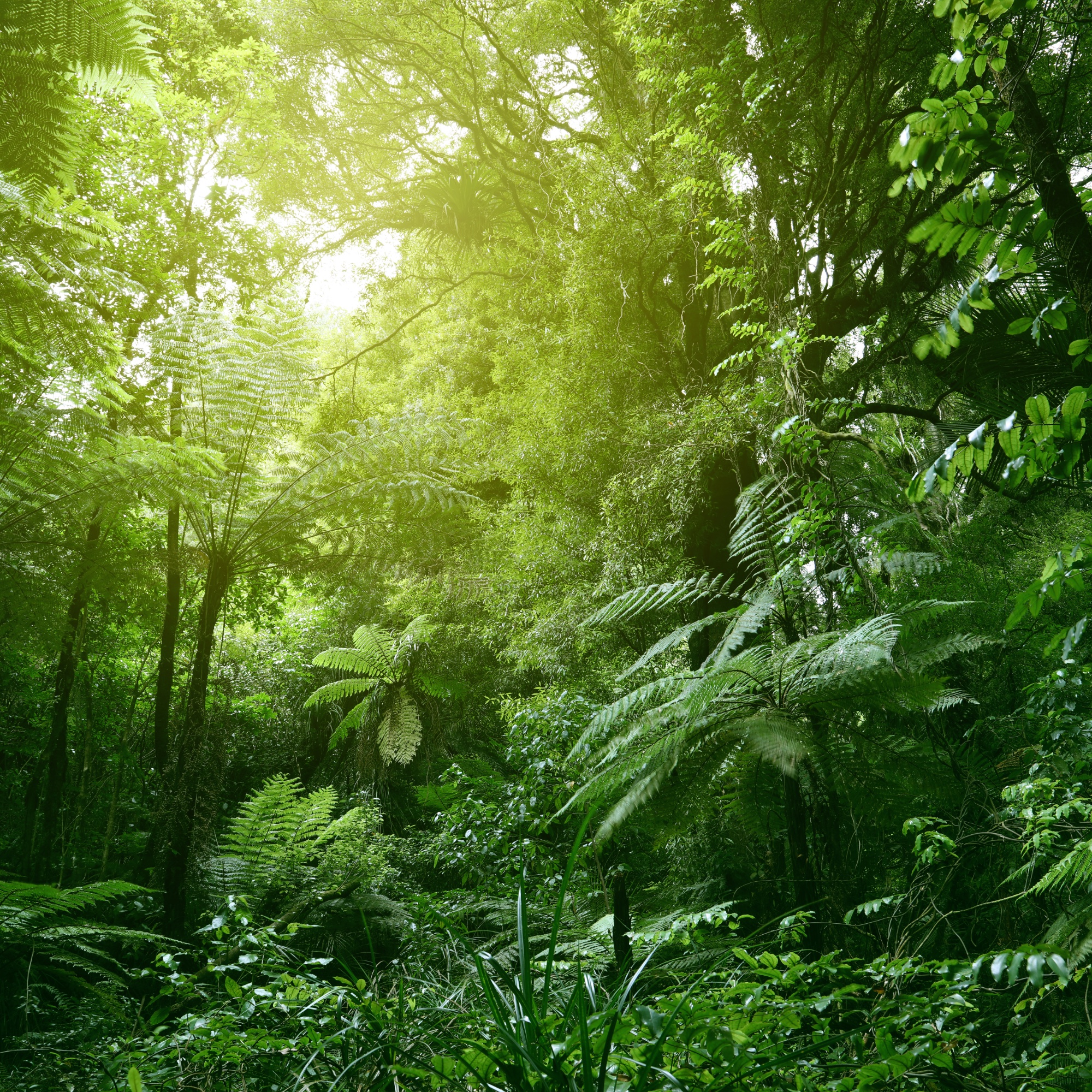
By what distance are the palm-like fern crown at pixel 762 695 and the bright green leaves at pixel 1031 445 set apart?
69cm

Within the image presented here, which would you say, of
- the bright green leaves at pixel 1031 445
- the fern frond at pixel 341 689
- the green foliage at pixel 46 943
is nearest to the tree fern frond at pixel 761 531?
the bright green leaves at pixel 1031 445

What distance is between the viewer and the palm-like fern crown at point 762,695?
1763mm

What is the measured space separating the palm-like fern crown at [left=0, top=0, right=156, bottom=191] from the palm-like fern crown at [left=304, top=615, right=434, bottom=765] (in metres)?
5.08

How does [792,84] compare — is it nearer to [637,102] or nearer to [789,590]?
[637,102]

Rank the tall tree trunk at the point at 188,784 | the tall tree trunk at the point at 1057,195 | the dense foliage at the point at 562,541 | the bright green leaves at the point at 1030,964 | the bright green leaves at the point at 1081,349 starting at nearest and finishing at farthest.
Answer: the bright green leaves at the point at 1030,964
the bright green leaves at the point at 1081,349
the dense foliage at the point at 562,541
the tall tree trunk at the point at 1057,195
the tall tree trunk at the point at 188,784

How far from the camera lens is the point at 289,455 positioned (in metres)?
3.87

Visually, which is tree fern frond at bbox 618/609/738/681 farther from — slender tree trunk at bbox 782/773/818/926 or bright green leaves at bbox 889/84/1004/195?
bright green leaves at bbox 889/84/1004/195

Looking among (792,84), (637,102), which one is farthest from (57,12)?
(637,102)

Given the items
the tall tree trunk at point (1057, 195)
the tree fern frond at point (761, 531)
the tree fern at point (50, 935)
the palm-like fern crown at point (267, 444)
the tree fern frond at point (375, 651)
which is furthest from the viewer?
the tree fern frond at point (375, 651)

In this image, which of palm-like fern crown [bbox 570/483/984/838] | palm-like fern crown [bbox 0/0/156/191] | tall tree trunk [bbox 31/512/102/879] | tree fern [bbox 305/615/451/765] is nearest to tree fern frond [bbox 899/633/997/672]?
palm-like fern crown [bbox 570/483/984/838]

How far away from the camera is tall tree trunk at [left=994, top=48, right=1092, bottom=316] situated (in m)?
1.47

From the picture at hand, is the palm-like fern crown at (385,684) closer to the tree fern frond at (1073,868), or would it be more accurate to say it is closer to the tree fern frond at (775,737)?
the tree fern frond at (775,737)

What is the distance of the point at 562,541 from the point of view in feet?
17.0

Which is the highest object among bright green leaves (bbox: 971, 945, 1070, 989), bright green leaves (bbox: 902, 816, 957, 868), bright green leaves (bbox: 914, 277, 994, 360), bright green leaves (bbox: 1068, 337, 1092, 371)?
bright green leaves (bbox: 914, 277, 994, 360)
